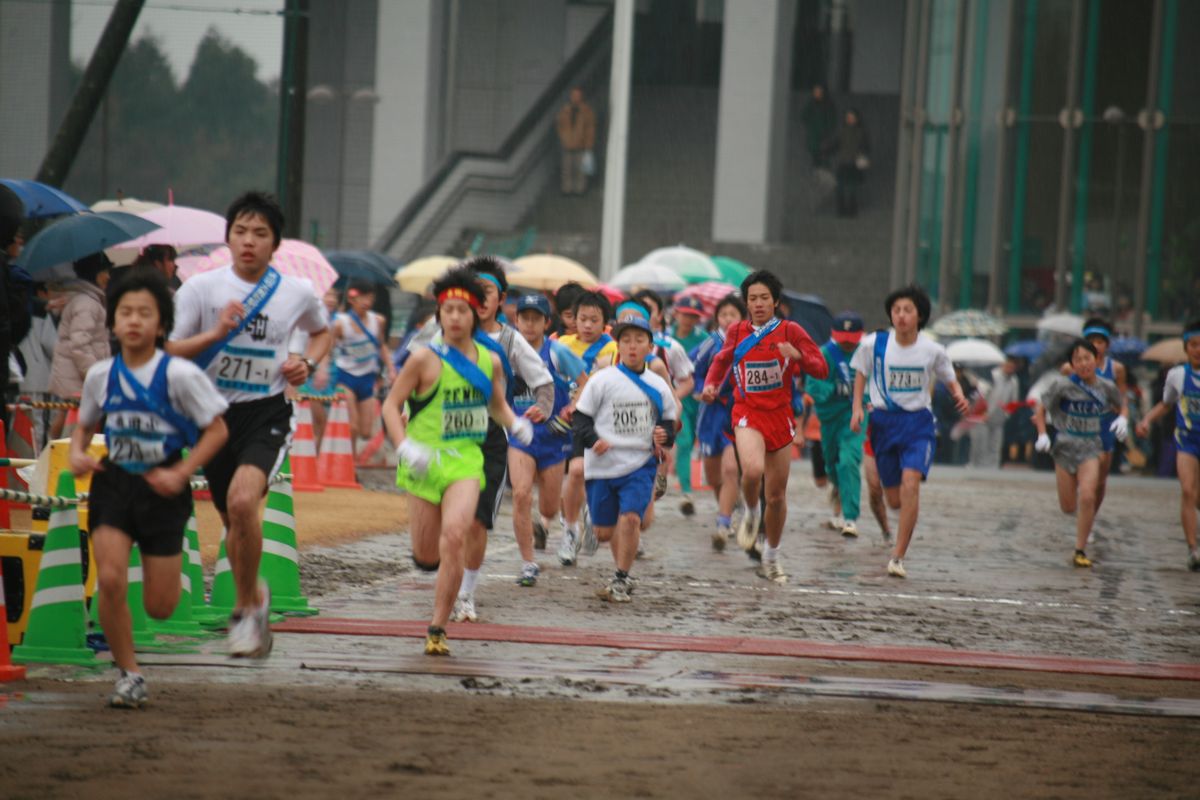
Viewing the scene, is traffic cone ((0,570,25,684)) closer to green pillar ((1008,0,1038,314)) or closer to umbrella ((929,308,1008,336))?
umbrella ((929,308,1008,336))

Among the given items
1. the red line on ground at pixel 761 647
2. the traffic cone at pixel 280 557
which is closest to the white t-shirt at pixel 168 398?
the red line on ground at pixel 761 647

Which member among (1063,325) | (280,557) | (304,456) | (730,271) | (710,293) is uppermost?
(730,271)

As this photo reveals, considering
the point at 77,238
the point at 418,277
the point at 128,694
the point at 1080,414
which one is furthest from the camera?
the point at 418,277

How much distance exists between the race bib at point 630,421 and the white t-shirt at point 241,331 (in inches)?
131

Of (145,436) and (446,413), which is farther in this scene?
(446,413)

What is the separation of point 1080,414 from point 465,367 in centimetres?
754

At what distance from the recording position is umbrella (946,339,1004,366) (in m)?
28.0

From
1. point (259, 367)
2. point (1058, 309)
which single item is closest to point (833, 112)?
point (1058, 309)

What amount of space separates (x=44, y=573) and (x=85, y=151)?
21970mm

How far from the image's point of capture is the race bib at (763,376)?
480 inches

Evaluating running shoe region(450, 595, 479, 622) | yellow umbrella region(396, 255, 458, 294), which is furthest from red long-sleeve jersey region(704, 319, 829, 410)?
yellow umbrella region(396, 255, 458, 294)

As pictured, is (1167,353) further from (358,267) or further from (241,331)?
(241,331)

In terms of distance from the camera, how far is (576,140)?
118ft

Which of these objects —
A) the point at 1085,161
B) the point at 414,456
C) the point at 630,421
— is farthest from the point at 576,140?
the point at 414,456
